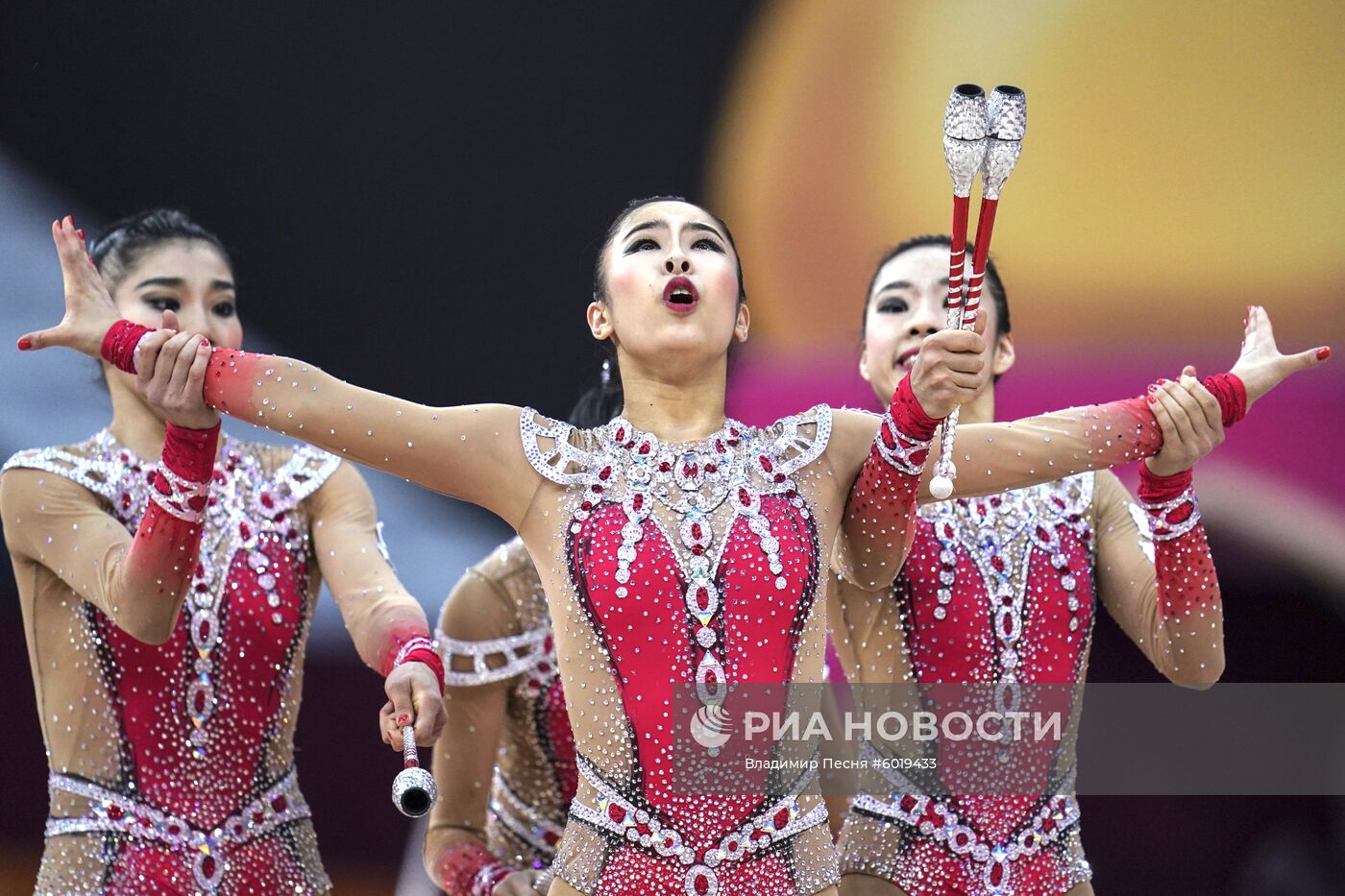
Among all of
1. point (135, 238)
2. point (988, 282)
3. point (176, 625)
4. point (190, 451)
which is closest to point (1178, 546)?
point (988, 282)

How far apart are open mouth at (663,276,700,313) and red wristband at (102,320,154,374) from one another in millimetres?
683

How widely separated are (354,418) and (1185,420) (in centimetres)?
110

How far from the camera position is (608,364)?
2.64m

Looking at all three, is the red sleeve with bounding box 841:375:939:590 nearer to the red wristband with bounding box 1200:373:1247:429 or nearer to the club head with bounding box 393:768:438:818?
the red wristband with bounding box 1200:373:1247:429

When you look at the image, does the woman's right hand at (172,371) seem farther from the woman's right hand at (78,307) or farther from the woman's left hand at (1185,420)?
the woman's left hand at (1185,420)

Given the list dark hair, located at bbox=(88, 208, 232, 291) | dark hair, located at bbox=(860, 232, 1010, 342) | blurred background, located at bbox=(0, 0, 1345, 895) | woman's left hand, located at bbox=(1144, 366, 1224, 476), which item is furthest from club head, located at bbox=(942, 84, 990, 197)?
blurred background, located at bbox=(0, 0, 1345, 895)

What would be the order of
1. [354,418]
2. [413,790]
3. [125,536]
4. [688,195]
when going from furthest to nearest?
[688,195], [125,536], [354,418], [413,790]

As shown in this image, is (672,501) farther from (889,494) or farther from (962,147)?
(962,147)

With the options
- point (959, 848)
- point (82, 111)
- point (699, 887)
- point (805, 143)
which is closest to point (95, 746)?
point (699, 887)

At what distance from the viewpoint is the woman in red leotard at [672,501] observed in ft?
6.85

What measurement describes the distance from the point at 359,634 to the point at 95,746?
47 cm

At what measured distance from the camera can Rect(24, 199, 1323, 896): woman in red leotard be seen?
2.09 meters

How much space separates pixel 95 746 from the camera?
8.25 feet

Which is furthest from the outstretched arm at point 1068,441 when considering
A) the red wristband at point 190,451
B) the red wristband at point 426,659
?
the red wristband at point 190,451
